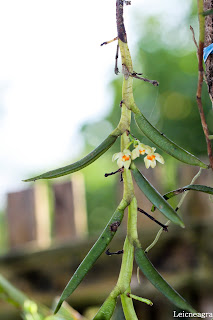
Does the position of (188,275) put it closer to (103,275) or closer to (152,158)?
(103,275)

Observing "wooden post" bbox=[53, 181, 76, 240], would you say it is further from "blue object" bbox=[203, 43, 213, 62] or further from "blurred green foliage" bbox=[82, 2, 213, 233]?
"blurred green foliage" bbox=[82, 2, 213, 233]

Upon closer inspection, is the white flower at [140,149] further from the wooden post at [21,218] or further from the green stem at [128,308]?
the wooden post at [21,218]

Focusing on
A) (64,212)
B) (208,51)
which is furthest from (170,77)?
(208,51)

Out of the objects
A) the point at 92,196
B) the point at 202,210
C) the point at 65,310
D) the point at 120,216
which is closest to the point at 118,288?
the point at 120,216

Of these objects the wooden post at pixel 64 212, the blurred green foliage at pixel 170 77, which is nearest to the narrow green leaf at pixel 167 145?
the wooden post at pixel 64 212

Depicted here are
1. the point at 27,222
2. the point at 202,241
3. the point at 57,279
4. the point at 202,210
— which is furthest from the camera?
the point at 27,222

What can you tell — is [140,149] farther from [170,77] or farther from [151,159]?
[170,77]
